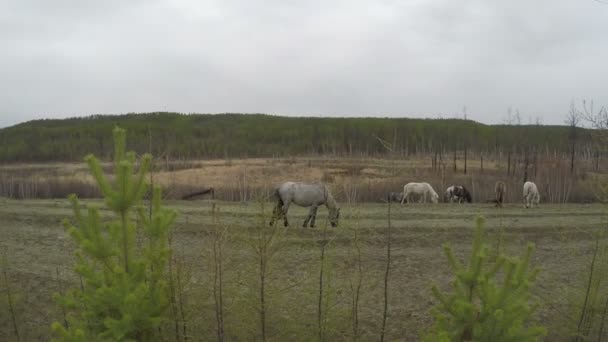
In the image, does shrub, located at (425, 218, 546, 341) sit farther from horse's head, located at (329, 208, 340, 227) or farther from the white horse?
the white horse

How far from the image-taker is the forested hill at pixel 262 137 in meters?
59.5

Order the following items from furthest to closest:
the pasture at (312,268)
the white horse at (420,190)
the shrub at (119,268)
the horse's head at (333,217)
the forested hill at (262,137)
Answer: the forested hill at (262,137), the white horse at (420,190), the pasture at (312,268), the horse's head at (333,217), the shrub at (119,268)

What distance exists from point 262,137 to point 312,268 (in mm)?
63498

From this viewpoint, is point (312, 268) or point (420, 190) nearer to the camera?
point (312, 268)

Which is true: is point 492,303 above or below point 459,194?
above

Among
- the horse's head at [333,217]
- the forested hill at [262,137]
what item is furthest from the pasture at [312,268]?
the forested hill at [262,137]

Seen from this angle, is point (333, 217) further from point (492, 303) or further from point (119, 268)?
point (119, 268)

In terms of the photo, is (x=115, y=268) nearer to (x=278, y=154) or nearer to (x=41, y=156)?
(x=278, y=154)

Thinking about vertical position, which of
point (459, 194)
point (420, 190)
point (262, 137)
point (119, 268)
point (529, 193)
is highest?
point (262, 137)

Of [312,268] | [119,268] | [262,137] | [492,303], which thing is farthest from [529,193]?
[262,137]

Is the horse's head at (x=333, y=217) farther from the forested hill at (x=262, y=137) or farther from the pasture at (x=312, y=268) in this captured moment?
the forested hill at (x=262, y=137)

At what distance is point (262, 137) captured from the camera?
2862 inches

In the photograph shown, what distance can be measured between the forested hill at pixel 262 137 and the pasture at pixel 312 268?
125ft

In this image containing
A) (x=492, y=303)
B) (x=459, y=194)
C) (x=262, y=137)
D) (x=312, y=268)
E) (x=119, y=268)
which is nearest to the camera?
(x=119, y=268)
